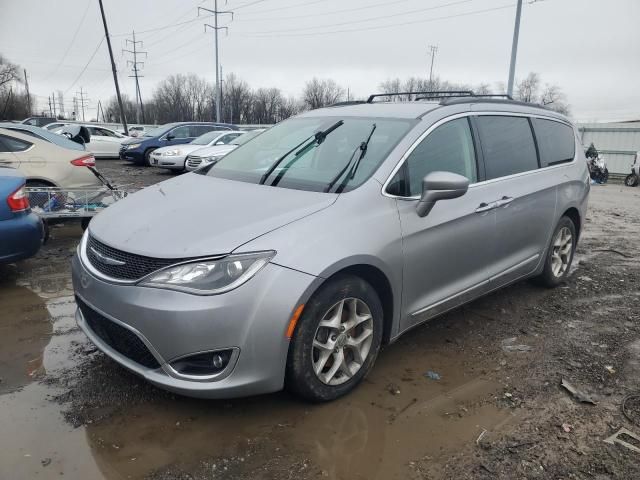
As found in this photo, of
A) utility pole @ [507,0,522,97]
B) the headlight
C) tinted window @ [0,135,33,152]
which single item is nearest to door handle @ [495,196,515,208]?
the headlight

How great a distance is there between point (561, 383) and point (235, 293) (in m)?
2.33

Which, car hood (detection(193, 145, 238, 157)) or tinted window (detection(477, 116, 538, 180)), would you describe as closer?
tinted window (detection(477, 116, 538, 180))

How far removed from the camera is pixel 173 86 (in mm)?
86062

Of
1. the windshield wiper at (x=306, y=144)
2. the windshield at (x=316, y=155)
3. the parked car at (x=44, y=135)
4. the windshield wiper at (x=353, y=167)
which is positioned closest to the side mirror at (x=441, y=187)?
the windshield at (x=316, y=155)

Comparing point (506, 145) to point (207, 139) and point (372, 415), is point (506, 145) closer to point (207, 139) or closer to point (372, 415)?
point (372, 415)

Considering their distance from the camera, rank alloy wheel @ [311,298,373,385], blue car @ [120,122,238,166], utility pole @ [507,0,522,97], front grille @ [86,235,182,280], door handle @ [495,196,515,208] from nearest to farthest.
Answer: front grille @ [86,235,182,280]
alloy wheel @ [311,298,373,385]
door handle @ [495,196,515,208]
blue car @ [120,122,238,166]
utility pole @ [507,0,522,97]

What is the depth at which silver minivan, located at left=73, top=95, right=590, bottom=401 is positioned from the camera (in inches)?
99.9

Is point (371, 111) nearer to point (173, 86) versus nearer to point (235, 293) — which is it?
point (235, 293)

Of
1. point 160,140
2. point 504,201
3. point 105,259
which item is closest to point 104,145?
point 160,140

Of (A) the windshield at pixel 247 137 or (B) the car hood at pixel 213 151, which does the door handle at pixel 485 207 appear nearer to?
(A) the windshield at pixel 247 137

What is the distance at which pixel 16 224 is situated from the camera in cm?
448

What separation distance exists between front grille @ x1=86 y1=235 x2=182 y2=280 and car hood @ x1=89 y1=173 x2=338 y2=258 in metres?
0.03

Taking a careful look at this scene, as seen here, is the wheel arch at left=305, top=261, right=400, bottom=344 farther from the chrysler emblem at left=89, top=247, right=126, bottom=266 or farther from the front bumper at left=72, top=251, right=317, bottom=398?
the chrysler emblem at left=89, top=247, right=126, bottom=266

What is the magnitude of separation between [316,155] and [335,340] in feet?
4.51
